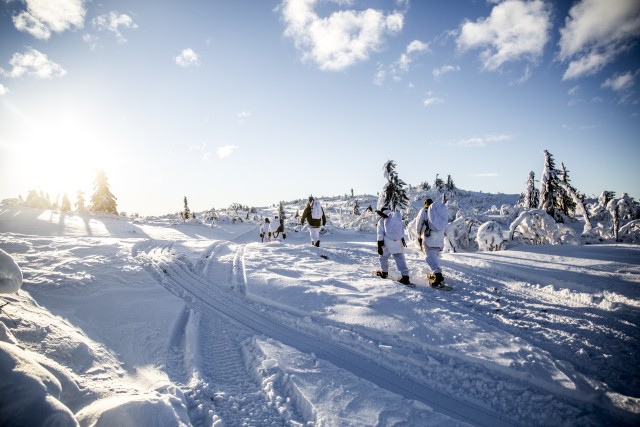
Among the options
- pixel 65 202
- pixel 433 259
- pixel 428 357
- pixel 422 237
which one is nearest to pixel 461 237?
pixel 422 237

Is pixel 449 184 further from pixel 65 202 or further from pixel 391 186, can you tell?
pixel 65 202

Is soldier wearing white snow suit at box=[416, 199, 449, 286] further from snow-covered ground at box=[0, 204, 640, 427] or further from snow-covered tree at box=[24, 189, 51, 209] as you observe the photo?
snow-covered tree at box=[24, 189, 51, 209]

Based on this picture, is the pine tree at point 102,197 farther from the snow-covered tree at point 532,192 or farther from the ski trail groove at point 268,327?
the snow-covered tree at point 532,192

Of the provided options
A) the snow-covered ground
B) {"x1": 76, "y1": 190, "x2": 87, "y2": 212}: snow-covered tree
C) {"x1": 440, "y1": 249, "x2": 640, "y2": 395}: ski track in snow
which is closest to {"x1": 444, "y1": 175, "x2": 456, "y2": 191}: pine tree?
the snow-covered ground

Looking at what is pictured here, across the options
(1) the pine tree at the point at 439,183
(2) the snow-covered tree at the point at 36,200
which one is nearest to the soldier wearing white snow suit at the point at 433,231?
(2) the snow-covered tree at the point at 36,200

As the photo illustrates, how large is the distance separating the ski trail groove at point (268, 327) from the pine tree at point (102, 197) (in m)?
36.7

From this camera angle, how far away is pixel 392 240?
7.43 meters

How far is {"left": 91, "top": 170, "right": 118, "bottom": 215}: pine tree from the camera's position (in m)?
38.7

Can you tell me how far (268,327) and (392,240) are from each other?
3.88m

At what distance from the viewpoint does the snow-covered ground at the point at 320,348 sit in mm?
2977

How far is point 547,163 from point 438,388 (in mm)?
34198

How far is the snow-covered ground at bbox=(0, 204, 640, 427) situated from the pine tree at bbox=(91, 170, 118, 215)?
1488 inches

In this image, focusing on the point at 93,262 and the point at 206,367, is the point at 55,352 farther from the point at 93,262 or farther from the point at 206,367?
the point at 93,262

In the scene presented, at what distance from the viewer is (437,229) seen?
7.20m
